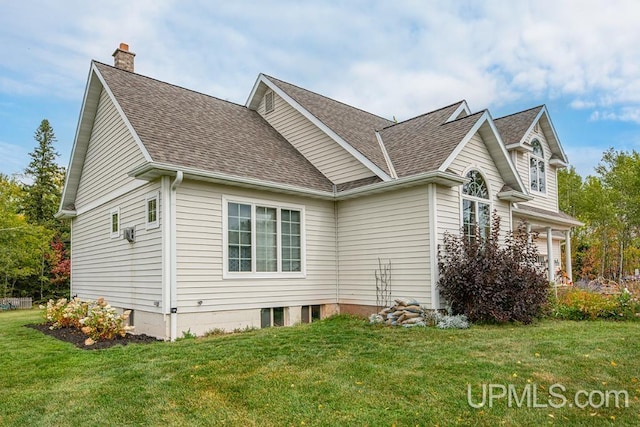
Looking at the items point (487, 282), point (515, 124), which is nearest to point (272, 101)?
point (487, 282)

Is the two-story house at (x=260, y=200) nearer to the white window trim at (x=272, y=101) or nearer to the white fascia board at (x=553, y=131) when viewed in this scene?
the white window trim at (x=272, y=101)

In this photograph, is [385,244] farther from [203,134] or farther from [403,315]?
[203,134]

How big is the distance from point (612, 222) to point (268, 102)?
70.5 ft

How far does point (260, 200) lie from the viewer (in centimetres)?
996

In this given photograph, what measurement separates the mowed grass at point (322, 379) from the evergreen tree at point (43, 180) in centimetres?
2565

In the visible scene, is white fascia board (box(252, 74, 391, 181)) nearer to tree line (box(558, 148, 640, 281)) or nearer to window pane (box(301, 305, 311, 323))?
window pane (box(301, 305, 311, 323))

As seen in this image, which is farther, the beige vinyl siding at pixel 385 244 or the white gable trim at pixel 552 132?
the white gable trim at pixel 552 132

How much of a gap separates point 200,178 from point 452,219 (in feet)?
17.3

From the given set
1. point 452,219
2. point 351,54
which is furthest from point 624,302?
point 351,54

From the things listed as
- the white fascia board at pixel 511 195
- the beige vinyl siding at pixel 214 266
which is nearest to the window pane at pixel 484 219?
the white fascia board at pixel 511 195

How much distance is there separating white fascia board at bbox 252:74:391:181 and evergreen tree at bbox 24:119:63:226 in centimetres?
2204

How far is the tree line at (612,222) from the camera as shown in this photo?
2488cm

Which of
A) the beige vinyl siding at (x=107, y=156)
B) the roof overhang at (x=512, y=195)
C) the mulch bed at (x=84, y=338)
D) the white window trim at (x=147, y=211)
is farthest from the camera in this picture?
the roof overhang at (x=512, y=195)

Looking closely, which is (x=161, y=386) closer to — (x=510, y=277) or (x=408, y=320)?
(x=408, y=320)
